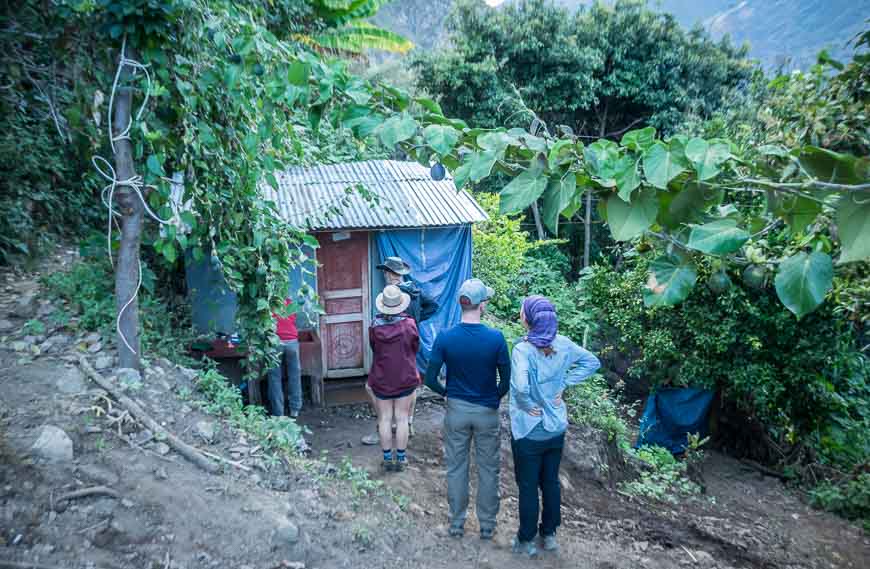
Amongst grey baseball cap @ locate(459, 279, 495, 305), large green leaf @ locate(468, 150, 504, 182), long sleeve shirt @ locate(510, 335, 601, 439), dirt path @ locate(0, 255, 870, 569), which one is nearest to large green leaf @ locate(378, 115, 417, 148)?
large green leaf @ locate(468, 150, 504, 182)

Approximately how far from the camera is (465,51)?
12375 millimetres

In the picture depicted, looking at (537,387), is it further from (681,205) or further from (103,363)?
(103,363)

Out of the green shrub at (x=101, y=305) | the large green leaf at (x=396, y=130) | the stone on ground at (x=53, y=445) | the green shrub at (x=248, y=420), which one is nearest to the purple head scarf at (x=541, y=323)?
the large green leaf at (x=396, y=130)

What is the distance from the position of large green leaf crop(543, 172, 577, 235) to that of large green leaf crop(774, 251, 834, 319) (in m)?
0.71

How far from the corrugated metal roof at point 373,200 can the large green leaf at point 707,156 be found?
5063mm

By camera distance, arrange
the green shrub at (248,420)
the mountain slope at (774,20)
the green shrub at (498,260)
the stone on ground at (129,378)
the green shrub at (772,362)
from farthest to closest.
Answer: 1. the mountain slope at (774,20)
2. the green shrub at (498,260)
3. the green shrub at (772,362)
4. the green shrub at (248,420)
5. the stone on ground at (129,378)

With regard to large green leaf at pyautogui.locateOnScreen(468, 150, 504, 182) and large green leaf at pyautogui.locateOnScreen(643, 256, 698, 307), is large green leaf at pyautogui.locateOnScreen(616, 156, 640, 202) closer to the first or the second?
large green leaf at pyautogui.locateOnScreen(643, 256, 698, 307)

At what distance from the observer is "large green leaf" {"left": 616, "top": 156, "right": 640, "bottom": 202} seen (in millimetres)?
1851

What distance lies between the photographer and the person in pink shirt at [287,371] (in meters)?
5.95

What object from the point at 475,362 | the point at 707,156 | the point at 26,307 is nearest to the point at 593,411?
the point at 475,362

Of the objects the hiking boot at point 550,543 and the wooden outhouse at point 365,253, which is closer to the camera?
the hiking boot at point 550,543

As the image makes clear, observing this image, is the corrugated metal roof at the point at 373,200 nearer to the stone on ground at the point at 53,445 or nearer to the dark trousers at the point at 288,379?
the dark trousers at the point at 288,379

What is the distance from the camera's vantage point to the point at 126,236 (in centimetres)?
357

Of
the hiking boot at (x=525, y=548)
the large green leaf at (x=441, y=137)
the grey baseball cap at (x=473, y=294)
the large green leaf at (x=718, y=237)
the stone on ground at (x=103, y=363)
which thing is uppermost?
the large green leaf at (x=441, y=137)
